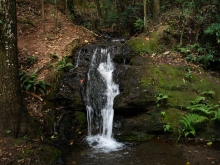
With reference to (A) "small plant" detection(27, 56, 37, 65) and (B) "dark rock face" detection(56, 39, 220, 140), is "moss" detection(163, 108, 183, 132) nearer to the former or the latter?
(B) "dark rock face" detection(56, 39, 220, 140)

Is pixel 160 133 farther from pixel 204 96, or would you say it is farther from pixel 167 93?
pixel 204 96

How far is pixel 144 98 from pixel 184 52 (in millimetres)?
3346

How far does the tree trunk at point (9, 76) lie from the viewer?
5250 mm

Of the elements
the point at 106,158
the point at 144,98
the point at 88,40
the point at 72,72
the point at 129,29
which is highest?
the point at 129,29

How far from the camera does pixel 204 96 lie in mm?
8320

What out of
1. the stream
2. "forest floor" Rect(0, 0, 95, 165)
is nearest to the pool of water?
the stream

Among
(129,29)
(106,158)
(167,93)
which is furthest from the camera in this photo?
(129,29)

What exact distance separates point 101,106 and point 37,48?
3.82 m

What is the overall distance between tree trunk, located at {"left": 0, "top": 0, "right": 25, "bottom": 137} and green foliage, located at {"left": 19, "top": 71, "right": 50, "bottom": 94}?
203cm

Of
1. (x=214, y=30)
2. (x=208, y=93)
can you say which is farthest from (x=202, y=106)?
(x=214, y=30)

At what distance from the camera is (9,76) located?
18.1 ft

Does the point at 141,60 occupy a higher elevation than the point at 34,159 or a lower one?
higher

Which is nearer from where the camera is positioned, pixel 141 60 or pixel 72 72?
pixel 72 72

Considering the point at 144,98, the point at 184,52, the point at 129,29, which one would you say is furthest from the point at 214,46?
the point at 129,29
